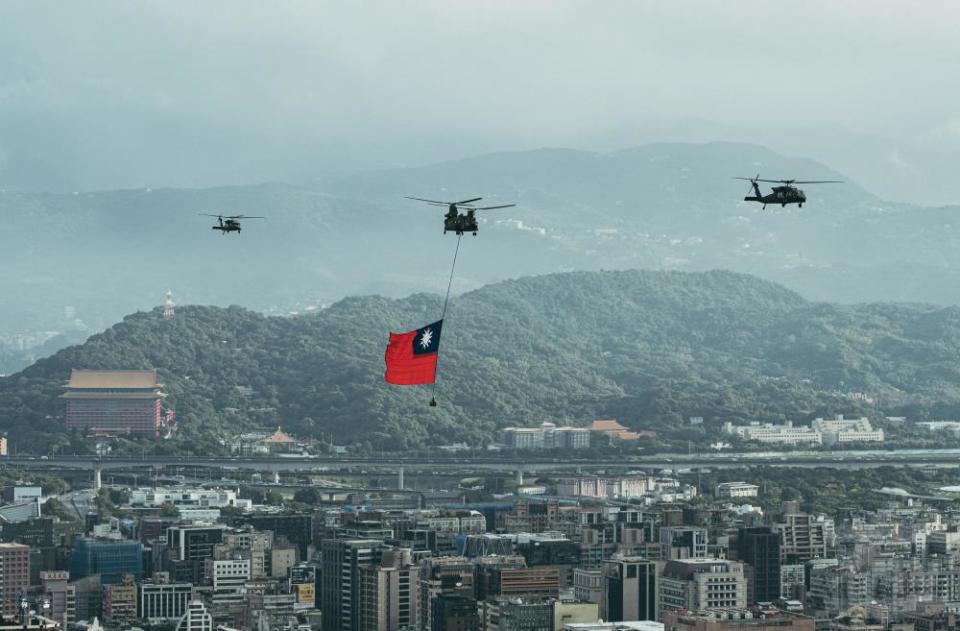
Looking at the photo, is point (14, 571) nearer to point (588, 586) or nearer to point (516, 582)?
point (516, 582)

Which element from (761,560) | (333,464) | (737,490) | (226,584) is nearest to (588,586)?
(761,560)

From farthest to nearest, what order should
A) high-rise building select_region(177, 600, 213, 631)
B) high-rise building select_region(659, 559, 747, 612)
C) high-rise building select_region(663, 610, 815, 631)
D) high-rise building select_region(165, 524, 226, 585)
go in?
high-rise building select_region(165, 524, 226, 585) < high-rise building select_region(659, 559, 747, 612) < high-rise building select_region(177, 600, 213, 631) < high-rise building select_region(663, 610, 815, 631)

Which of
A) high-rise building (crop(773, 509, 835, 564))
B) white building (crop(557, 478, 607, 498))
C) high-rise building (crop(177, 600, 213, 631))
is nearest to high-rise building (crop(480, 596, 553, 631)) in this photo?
high-rise building (crop(177, 600, 213, 631))

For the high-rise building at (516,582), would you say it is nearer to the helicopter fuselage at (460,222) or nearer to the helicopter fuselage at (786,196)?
the helicopter fuselage at (460,222)

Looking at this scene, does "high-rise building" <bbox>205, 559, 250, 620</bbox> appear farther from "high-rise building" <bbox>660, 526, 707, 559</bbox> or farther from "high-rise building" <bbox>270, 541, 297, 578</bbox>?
"high-rise building" <bbox>660, 526, 707, 559</bbox>

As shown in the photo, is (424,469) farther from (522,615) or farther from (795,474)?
(522,615)

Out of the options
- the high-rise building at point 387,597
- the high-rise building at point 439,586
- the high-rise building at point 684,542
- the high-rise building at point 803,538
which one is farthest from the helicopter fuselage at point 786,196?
the high-rise building at point 803,538
